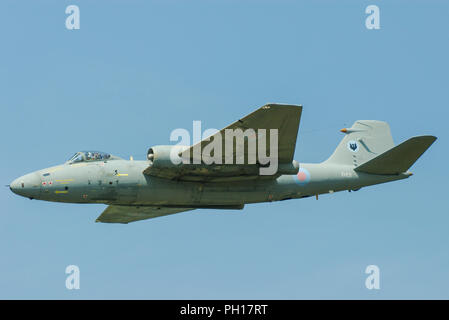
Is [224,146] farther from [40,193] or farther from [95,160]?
[40,193]

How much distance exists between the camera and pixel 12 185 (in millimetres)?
31781

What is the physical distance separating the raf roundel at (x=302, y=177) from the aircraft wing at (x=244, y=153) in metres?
1.60

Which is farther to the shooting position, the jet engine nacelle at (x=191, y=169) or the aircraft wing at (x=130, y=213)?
the aircraft wing at (x=130, y=213)

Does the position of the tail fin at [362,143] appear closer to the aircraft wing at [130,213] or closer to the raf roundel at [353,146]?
the raf roundel at [353,146]

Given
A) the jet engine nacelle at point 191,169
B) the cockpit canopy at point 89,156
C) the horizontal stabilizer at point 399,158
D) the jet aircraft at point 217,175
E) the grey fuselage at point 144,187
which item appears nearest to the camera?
the jet aircraft at point 217,175

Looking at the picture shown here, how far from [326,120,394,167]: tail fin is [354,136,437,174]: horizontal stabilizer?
1.15m

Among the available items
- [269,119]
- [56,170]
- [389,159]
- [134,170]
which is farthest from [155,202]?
[389,159]

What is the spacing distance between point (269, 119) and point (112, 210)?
11415mm

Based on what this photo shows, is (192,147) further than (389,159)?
No

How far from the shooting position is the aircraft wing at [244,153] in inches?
1195

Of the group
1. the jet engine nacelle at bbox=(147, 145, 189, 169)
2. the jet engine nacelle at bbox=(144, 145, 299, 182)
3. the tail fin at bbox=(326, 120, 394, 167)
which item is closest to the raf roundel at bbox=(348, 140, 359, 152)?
the tail fin at bbox=(326, 120, 394, 167)

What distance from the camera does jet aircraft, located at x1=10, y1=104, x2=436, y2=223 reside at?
31500 mm

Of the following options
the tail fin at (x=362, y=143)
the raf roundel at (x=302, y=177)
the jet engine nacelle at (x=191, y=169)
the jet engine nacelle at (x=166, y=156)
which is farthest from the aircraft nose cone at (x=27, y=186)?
the tail fin at (x=362, y=143)

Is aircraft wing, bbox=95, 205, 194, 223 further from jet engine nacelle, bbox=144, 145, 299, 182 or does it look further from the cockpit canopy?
the cockpit canopy
